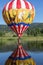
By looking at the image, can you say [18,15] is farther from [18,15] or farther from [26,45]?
[26,45]

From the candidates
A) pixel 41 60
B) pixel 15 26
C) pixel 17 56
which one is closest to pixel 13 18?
pixel 15 26

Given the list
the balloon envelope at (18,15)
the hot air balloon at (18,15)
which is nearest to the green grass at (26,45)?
the hot air balloon at (18,15)

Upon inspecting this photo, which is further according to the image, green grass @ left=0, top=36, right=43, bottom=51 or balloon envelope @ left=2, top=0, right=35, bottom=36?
green grass @ left=0, top=36, right=43, bottom=51

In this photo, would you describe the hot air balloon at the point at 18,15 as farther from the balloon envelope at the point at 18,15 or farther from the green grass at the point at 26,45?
the green grass at the point at 26,45

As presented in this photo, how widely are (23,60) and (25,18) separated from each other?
818cm

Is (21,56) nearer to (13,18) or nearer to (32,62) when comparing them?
(32,62)

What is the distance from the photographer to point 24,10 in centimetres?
2589

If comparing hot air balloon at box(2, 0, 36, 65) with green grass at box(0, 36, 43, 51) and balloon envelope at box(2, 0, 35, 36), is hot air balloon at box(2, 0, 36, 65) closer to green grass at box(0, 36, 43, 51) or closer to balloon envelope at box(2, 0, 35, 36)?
balloon envelope at box(2, 0, 35, 36)

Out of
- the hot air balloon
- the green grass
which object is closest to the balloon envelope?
the hot air balloon

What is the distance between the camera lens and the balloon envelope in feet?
83.9

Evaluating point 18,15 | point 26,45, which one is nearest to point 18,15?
point 18,15

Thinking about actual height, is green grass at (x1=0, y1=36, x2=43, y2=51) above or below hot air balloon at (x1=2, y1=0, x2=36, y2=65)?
below

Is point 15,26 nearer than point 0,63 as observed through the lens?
No

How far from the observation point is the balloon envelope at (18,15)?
25.6m
